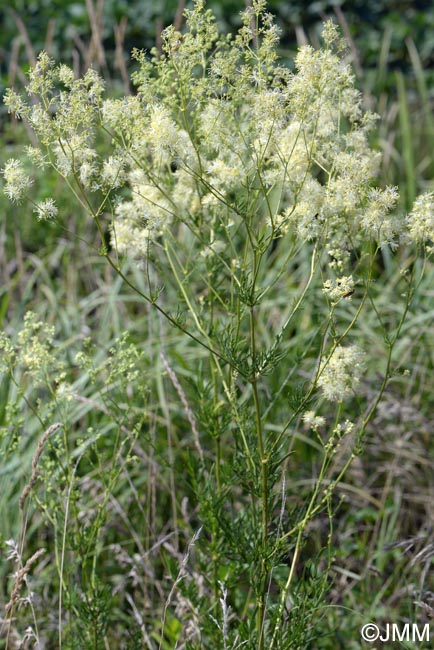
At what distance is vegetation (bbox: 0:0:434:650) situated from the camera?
1.57 m

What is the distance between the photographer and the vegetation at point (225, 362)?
1.57 metres

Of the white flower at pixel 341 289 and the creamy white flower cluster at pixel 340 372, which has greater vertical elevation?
the white flower at pixel 341 289

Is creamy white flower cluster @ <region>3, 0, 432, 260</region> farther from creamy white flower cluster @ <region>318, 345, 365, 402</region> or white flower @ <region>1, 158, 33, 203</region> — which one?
creamy white flower cluster @ <region>318, 345, 365, 402</region>

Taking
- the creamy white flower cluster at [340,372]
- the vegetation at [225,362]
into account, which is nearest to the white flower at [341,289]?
the vegetation at [225,362]

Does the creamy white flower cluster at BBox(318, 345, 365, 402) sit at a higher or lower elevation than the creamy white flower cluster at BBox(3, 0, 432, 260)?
lower

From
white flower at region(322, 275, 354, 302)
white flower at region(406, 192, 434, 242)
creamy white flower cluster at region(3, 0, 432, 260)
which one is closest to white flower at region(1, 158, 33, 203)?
creamy white flower cluster at region(3, 0, 432, 260)

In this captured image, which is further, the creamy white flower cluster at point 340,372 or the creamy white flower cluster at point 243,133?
the creamy white flower cluster at point 340,372

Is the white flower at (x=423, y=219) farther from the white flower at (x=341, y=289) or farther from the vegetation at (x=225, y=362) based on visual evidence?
the white flower at (x=341, y=289)

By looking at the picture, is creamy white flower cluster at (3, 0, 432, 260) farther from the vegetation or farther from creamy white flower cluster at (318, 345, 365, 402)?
creamy white flower cluster at (318, 345, 365, 402)

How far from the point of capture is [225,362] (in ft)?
6.00

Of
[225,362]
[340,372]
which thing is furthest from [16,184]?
[340,372]

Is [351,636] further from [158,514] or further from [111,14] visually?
[111,14]

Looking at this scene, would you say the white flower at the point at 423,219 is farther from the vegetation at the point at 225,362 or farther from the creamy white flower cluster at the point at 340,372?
the creamy white flower cluster at the point at 340,372

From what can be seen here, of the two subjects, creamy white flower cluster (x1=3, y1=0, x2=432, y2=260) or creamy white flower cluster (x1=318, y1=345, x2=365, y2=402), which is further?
creamy white flower cluster (x1=318, y1=345, x2=365, y2=402)
